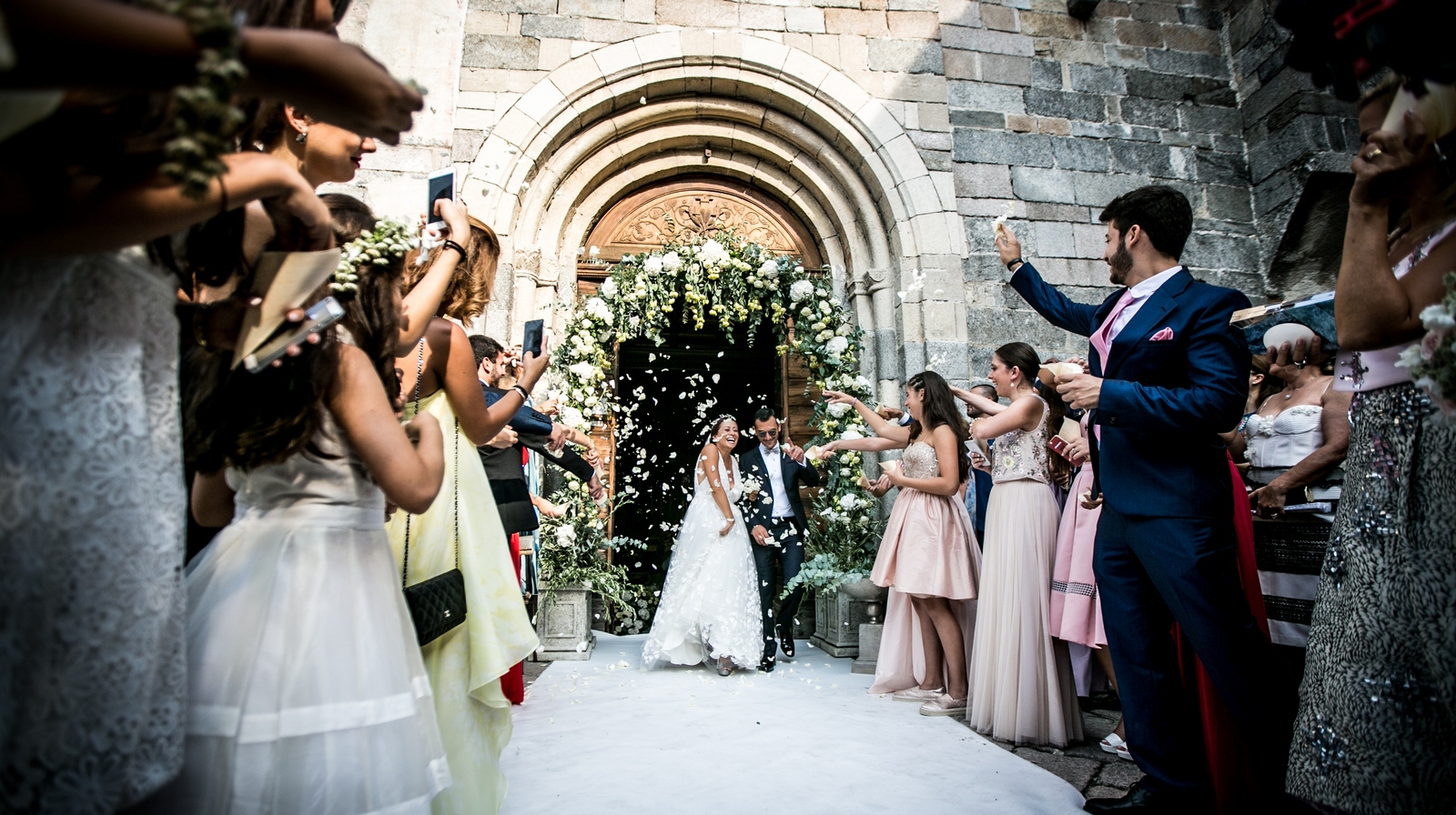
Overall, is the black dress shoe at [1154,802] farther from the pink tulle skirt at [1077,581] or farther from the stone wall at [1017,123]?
the stone wall at [1017,123]

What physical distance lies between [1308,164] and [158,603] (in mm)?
7750

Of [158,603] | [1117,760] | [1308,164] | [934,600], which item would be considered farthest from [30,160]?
[1308,164]

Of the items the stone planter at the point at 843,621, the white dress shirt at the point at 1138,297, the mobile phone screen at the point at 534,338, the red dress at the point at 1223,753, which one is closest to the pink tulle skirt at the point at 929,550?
the stone planter at the point at 843,621

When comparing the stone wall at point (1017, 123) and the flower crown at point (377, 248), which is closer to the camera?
the flower crown at point (377, 248)

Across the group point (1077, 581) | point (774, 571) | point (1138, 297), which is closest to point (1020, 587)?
point (1077, 581)

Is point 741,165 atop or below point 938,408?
atop

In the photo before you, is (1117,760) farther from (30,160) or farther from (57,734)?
(30,160)

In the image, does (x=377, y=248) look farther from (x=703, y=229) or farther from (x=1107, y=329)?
(x=703, y=229)

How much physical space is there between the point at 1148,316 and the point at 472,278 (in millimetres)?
2255

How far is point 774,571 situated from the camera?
5.65m

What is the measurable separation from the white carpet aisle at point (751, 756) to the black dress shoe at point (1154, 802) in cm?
13

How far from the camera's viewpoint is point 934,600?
4191mm

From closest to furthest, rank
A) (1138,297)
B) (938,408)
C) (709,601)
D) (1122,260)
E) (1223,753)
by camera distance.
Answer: (1223,753)
(1138,297)
(1122,260)
(938,408)
(709,601)

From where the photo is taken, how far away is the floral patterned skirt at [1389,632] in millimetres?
1419
